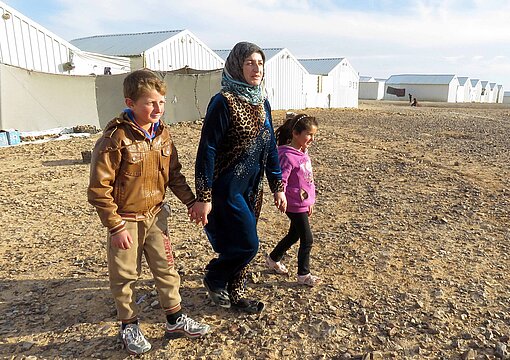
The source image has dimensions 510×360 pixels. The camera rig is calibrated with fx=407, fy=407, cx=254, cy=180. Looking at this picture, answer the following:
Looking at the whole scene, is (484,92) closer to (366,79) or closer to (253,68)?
(366,79)

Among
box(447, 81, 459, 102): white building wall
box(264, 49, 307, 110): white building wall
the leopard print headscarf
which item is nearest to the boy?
the leopard print headscarf

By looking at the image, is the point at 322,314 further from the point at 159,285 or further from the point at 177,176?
the point at 177,176

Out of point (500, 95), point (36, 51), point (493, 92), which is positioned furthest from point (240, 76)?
point (500, 95)

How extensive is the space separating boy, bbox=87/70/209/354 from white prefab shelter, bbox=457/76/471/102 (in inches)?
2799

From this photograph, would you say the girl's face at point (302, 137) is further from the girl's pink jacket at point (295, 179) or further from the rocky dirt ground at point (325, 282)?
the rocky dirt ground at point (325, 282)

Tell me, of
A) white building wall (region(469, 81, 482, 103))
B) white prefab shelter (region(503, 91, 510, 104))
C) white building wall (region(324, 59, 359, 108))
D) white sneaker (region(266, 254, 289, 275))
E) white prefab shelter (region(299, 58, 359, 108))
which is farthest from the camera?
white prefab shelter (region(503, 91, 510, 104))

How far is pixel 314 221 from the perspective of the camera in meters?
5.21

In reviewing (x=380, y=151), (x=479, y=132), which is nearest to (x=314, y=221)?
(x=380, y=151)

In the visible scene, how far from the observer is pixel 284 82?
1032 inches

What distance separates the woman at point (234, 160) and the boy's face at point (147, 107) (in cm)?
32

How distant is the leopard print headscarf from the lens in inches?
102

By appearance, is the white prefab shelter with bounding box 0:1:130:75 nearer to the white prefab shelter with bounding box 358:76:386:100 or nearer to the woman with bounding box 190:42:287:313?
the woman with bounding box 190:42:287:313

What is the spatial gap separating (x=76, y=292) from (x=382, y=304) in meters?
2.49

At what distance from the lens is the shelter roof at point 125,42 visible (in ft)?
66.8
